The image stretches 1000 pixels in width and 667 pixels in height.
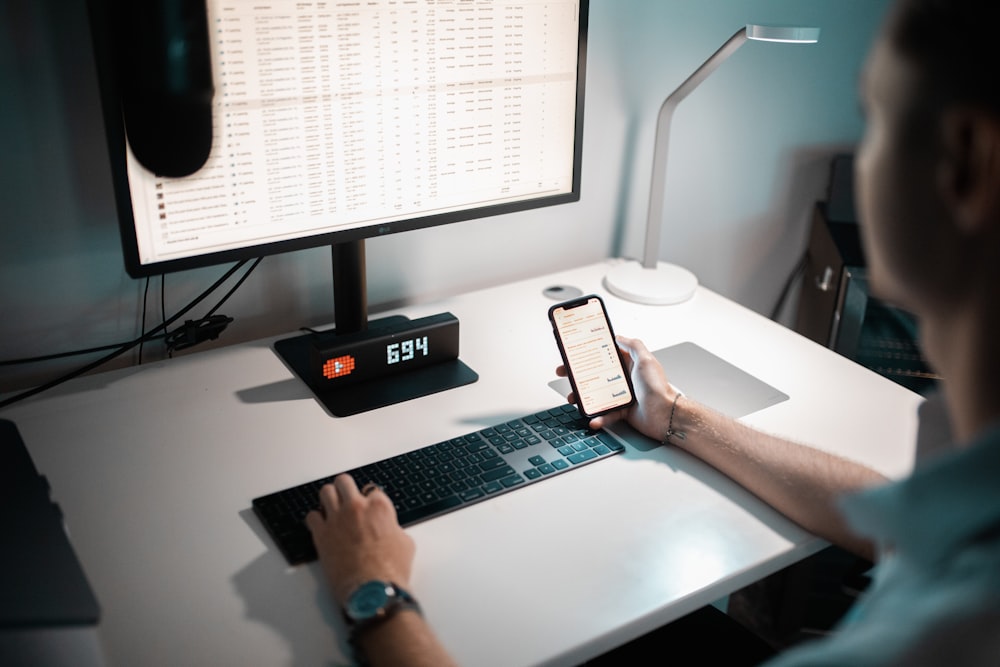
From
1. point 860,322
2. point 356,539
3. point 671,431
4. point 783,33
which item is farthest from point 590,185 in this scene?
point 356,539

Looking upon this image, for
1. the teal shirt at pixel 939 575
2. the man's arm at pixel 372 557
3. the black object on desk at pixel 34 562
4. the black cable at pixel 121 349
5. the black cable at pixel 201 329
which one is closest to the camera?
the teal shirt at pixel 939 575

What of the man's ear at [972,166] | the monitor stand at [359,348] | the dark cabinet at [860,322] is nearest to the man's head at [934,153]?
the man's ear at [972,166]

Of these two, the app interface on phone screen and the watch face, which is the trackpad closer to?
the app interface on phone screen

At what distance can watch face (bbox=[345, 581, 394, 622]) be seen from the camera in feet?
2.63

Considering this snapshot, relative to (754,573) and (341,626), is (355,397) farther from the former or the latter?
(754,573)

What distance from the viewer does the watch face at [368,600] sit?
803mm

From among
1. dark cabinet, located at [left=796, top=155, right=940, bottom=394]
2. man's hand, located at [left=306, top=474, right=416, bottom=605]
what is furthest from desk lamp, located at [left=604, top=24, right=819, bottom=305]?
man's hand, located at [left=306, top=474, right=416, bottom=605]

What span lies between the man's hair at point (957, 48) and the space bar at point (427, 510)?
0.65 m

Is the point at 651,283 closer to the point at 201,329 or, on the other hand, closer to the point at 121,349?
the point at 201,329

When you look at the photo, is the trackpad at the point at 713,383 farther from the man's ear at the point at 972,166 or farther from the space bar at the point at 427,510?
the man's ear at the point at 972,166

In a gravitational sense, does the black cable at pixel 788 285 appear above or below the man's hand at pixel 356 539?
below

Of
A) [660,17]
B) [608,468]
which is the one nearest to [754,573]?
[608,468]

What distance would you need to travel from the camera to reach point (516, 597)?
0.87 meters

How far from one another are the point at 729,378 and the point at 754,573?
0.43 m
